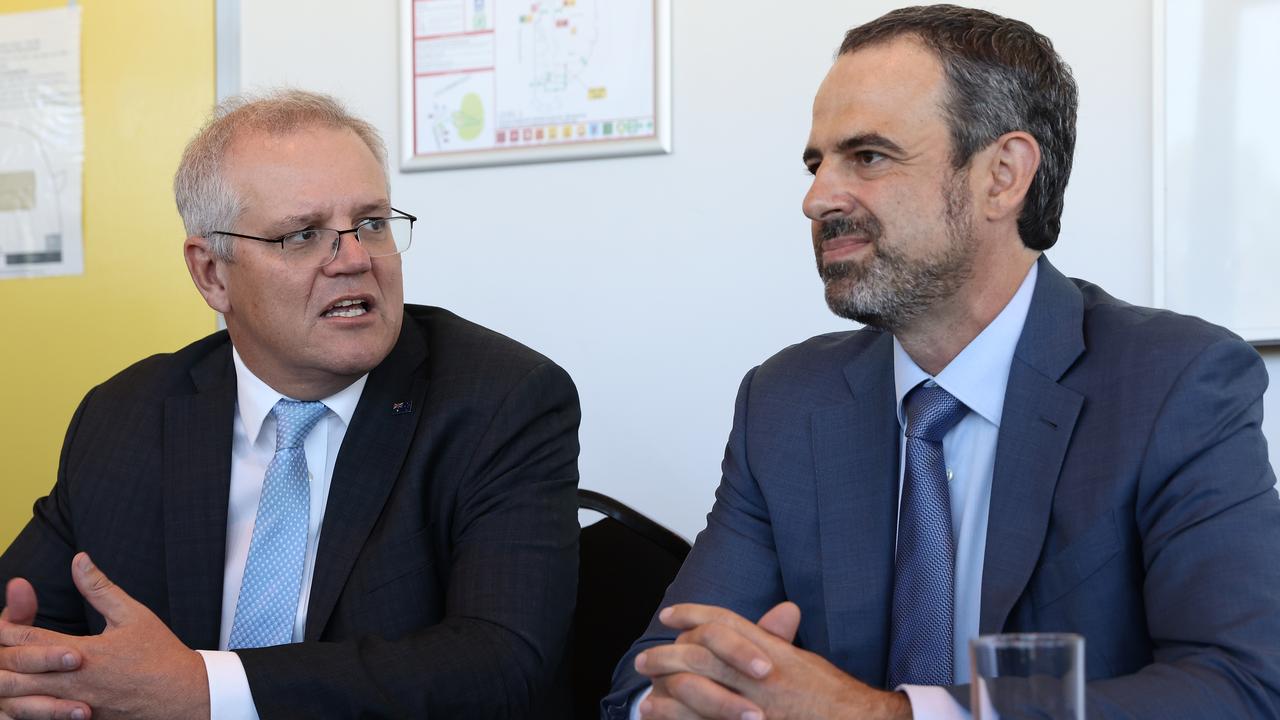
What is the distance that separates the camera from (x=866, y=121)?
1.83 m

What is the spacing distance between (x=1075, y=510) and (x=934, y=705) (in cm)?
35

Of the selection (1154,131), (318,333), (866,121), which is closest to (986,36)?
(866,121)

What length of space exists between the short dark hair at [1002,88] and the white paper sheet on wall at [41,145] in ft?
7.52

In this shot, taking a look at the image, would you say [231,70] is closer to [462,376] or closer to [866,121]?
[462,376]

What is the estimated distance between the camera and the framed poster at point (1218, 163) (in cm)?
241

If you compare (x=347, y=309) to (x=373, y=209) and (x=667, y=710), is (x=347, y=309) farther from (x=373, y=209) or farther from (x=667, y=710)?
(x=667, y=710)

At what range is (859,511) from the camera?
5.97ft

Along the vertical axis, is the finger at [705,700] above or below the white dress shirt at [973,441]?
below

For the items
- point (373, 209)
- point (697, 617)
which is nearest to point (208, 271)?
point (373, 209)

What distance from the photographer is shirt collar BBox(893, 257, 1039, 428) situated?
1.78 metres

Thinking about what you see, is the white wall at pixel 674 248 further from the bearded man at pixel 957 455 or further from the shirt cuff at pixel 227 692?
the shirt cuff at pixel 227 692

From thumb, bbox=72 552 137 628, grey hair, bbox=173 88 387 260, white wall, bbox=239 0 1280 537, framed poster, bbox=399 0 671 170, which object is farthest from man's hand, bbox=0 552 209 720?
framed poster, bbox=399 0 671 170

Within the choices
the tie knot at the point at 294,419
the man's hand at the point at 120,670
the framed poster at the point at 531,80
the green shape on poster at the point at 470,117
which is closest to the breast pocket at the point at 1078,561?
the man's hand at the point at 120,670

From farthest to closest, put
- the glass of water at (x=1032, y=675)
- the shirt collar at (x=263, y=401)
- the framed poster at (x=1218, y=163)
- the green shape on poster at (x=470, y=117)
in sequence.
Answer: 1. the green shape on poster at (x=470, y=117)
2. the framed poster at (x=1218, y=163)
3. the shirt collar at (x=263, y=401)
4. the glass of water at (x=1032, y=675)
